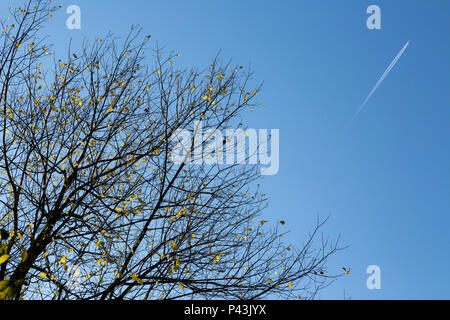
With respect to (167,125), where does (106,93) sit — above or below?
above

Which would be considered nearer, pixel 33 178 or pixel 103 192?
pixel 33 178

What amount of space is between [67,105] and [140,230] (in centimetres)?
323

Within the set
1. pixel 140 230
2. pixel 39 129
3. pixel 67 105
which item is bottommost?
pixel 140 230
